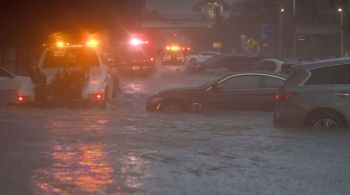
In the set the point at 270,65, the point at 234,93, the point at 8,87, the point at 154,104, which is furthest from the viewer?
the point at 270,65

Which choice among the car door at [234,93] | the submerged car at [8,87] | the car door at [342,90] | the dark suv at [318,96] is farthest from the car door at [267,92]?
the submerged car at [8,87]

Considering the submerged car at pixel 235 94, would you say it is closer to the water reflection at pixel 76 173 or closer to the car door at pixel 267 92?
the car door at pixel 267 92

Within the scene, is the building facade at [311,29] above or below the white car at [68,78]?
above

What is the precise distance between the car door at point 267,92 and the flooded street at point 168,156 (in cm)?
70

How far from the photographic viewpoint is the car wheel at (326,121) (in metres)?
12.3

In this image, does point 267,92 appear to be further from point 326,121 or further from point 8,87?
point 8,87

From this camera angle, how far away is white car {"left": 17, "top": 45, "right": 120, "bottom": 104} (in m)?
17.3

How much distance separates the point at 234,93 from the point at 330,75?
4.07 metres

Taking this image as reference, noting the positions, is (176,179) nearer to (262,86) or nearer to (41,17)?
(262,86)

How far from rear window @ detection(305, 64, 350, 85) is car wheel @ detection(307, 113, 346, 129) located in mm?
625

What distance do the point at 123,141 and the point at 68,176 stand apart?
3.24 metres

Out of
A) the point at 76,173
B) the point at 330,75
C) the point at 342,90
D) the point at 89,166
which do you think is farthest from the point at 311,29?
the point at 76,173

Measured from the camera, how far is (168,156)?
9.77m

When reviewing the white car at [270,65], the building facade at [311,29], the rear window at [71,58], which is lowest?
the white car at [270,65]
